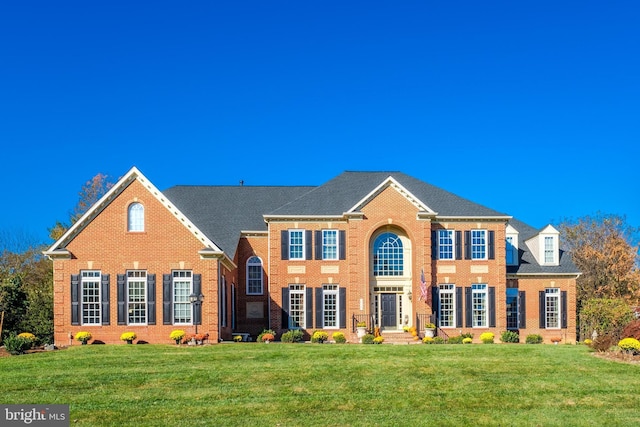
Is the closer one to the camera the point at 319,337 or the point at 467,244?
the point at 319,337

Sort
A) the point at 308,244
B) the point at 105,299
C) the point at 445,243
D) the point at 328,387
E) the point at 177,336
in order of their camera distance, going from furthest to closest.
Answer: the point at 445,243
the point at 308,244
the point at 105,299
the point at 177,336
the point at 328,387

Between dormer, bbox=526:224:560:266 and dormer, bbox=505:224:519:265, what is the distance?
4.07 feet

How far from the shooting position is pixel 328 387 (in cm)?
2094

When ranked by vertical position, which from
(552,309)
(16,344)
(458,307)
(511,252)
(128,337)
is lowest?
(128,337)

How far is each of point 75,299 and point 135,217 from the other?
4.33 meters

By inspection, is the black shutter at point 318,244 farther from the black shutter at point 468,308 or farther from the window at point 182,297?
the window at point 182,297

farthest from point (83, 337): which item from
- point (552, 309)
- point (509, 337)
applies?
point (552, 309)

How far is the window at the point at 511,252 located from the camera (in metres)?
42.0

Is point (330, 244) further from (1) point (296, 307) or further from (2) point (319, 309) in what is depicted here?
(1) point (296, 307)

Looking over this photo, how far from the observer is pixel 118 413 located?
60.1 feet

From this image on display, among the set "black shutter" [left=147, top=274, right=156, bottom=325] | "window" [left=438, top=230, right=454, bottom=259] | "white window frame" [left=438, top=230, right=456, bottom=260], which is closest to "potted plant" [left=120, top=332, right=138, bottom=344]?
"black shutter" [left=147, top=274, right=156, bottom=325]

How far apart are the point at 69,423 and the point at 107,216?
17.0 m

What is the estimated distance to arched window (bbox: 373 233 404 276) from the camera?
4003cm

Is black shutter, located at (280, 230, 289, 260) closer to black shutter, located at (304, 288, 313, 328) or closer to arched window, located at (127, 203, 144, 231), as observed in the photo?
black shutter, located at (304, 288, 313, 328)
